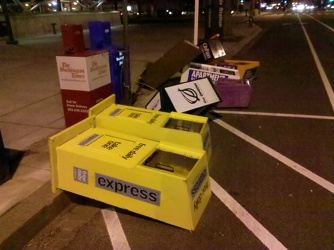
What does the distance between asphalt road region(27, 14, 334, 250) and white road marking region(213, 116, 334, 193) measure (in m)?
0.01

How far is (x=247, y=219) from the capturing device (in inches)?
125

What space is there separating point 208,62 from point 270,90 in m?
1.67

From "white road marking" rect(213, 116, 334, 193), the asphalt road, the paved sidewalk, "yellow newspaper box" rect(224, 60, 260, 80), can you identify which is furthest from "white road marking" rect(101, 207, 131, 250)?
"yellow newspaper box" rect(224, 60, 260, 80)

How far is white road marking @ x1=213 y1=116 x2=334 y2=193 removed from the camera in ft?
12.3

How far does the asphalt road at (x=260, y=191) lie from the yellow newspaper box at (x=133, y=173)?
8.5 inches

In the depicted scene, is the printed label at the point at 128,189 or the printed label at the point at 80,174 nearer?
the printed label at the point at 128,189

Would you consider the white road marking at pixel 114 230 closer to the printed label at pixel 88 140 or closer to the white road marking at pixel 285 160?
the printed label at pixel 88 140

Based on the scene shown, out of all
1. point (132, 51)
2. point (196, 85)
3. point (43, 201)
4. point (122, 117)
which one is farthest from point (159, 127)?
point (132, 51)

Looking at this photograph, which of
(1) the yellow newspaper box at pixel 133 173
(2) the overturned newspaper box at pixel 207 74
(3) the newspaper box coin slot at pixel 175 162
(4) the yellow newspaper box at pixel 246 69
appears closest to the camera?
(1) the yellow newspaper box at pixel 133 173

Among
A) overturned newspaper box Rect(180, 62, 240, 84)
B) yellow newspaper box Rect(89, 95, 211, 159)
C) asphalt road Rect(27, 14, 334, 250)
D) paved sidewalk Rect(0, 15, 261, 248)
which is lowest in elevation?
asphalt road Rect(27, 14, 334, 250)

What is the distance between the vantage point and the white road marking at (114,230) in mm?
2863

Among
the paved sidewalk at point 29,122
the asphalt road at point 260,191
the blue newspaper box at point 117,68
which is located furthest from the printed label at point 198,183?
the blue newspaper box at point 117,68

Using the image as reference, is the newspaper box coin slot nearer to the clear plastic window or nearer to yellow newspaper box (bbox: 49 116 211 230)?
yellow newspaper box (bbox: 49 116 211 230)

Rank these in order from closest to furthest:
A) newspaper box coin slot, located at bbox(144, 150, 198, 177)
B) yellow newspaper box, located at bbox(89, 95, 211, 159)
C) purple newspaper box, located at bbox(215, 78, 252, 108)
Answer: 1. newspaper box coin slot, located at bbox(144, 150, 198, 177)
2. yellow newspaper box, located at bbox(89, 95, 211, 159)
3. purple newspaper box, located at bbox(215, 78, 252, 108)
